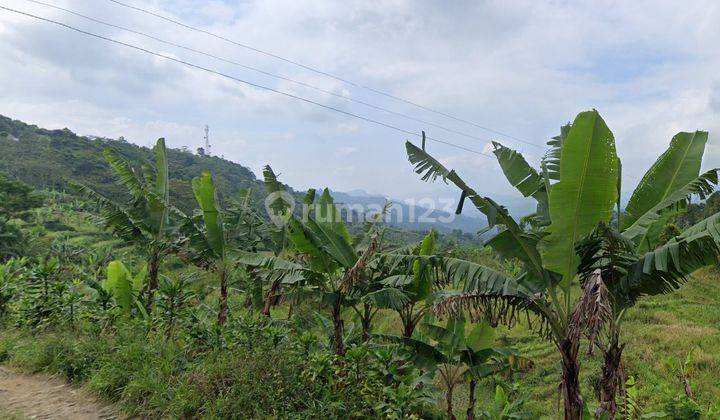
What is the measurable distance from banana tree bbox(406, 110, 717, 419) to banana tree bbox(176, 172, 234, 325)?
4897mm

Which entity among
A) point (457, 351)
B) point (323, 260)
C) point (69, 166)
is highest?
point (69, 166)

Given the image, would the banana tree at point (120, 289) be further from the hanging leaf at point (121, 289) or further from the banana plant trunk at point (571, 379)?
the banana plant trunk at point (571, 379)

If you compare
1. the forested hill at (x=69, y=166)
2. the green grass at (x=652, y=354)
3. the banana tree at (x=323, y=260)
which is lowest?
the green grass at (x=652, y=354)

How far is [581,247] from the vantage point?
5000 millimetres

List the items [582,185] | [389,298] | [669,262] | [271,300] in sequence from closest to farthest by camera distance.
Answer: [582,185]
[669,262]
[389,298]
[271,300]

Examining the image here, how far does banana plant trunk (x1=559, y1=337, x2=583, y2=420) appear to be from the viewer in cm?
480

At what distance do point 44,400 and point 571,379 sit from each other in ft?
21.9

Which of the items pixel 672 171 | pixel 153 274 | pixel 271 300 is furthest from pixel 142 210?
pixel 672 171

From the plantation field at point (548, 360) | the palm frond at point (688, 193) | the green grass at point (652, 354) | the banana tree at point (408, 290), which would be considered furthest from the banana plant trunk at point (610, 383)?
the green grass at point (652, 354)

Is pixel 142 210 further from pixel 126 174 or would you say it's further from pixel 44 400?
pixel 44 400

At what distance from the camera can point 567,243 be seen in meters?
4.73

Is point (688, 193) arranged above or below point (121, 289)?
above

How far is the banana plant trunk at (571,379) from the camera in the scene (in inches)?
189

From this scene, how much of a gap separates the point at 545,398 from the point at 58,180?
231 ft
